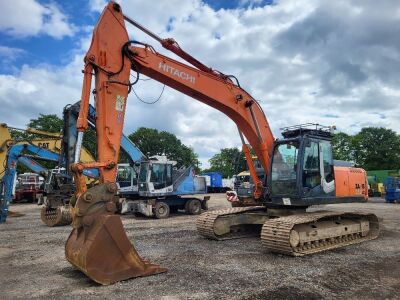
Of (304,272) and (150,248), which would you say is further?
(150,248)

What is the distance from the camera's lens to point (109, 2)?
7.54 meters

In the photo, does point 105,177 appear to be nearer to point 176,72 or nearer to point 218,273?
point 218,273

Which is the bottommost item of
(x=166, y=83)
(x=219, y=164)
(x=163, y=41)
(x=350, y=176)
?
(x=350, y=176)

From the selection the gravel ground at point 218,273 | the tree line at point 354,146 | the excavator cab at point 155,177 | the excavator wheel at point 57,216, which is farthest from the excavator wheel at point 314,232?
the tree line at point 354,146

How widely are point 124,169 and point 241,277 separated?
51.5 feet

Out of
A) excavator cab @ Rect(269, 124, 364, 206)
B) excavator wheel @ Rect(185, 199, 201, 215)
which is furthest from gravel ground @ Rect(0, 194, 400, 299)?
excavator wheel @ Rect(185, 199, 201, 215)

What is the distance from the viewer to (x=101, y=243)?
5.94 metres

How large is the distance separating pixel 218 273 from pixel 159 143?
208 ft

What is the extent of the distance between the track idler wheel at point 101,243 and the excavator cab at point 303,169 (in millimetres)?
4273

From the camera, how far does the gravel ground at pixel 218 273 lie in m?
5.65

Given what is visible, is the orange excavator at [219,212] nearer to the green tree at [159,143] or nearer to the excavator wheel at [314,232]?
the excavator wheel at [314,232]

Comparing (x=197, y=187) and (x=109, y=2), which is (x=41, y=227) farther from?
(x=109, y=2)

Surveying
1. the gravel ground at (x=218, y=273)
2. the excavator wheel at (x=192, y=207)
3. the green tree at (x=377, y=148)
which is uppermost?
the green tree at (x=377, y=148)

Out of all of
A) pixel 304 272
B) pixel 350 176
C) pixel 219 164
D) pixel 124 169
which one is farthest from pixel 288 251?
pixel 219 164
